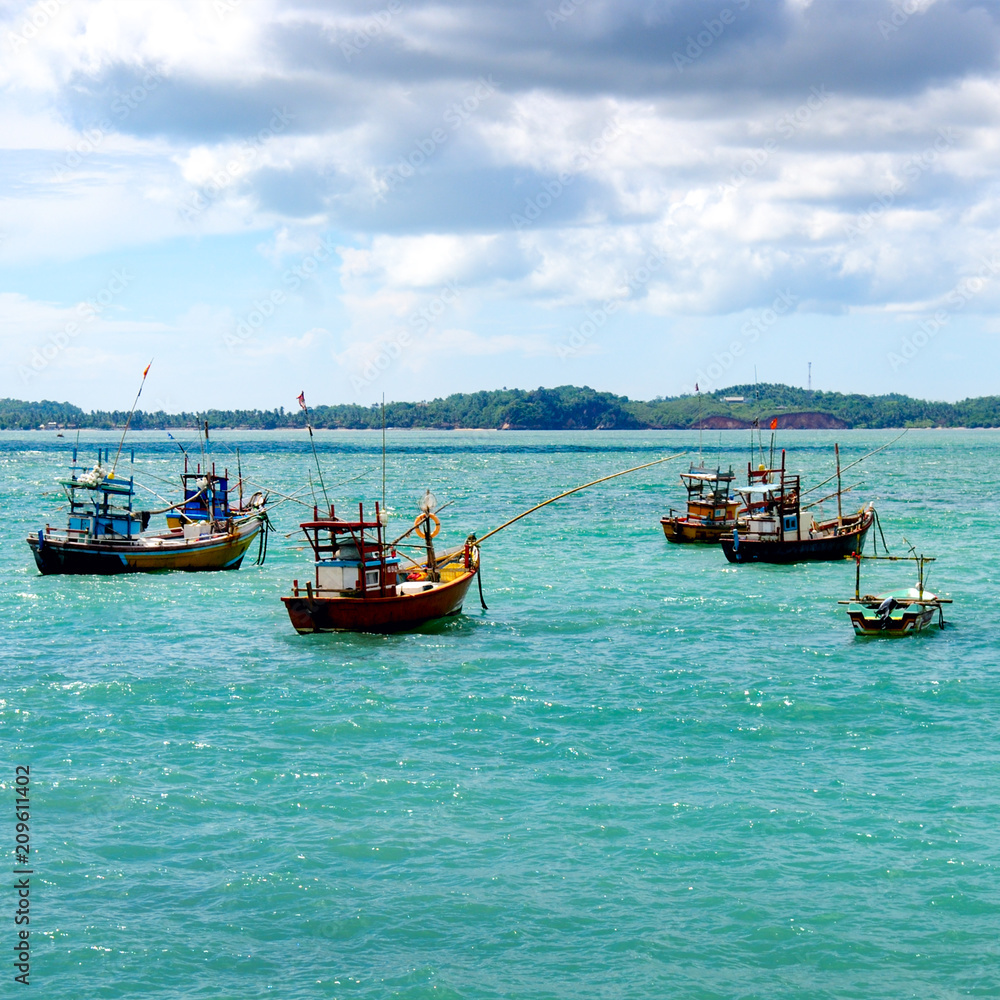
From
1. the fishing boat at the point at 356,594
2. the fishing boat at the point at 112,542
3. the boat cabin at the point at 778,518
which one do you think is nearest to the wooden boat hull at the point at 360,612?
the fishing boat at the point at 356,594

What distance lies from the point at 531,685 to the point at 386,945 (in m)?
13.3

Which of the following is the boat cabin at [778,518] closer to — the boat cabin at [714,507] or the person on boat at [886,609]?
the boat cabin at [714,507]

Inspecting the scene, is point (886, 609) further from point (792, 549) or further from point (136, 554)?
point (136, 554)

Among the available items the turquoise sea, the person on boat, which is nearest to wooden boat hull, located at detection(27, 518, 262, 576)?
the turquoise sea

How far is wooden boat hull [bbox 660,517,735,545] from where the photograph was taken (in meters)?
60.2

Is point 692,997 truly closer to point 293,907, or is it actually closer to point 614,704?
point 293,907

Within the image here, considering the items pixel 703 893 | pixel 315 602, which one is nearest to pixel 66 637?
pixel 315 602

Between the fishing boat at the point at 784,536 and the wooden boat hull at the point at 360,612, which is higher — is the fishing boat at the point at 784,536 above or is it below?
above

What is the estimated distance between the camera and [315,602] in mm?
33719

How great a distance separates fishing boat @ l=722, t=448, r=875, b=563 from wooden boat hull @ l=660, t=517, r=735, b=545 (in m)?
4.86

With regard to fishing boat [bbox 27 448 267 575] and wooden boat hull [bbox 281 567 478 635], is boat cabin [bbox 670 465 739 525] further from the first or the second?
wooden boat hull [bbox 281 567 478 635]

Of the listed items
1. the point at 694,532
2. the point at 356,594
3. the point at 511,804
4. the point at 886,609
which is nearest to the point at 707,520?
the point at 694,532

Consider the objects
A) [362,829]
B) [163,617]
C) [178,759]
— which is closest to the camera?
[362,829]

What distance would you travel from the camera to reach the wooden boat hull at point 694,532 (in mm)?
60156
